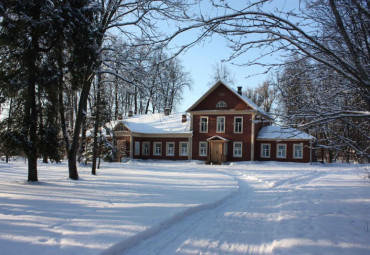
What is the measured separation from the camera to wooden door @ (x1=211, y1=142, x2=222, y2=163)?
104 ft

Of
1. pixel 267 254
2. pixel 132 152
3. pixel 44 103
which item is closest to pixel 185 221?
pixel 267 254

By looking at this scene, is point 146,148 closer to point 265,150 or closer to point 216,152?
point 216,152

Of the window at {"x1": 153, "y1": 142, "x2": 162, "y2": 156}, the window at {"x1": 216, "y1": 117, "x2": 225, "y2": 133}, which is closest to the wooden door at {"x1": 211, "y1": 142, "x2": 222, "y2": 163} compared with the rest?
the window at {"x1": 216, "y1": 117, "x2": 225, "y2": 133}

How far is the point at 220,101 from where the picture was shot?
31984 mm

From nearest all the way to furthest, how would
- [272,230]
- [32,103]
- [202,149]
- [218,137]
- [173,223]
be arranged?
[272,230] < [173,223] < [32,103] < [218,137] < [202,149]

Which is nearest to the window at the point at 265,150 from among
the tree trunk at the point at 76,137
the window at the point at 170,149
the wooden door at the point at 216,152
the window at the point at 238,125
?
the window at the point at 238,125

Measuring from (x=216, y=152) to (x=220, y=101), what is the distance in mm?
5381

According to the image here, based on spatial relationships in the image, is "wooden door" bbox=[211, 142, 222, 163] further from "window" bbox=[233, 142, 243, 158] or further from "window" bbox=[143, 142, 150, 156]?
"window" bbox=[143, 142, 150, 156]

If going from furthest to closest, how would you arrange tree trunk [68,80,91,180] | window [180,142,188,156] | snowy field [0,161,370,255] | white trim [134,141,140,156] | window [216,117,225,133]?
white trim [134,141,140,156]
window [180,142,188,156]
window [216,117,225,133]
tree trunk [68,80,91,180]
snowy field [0,161,370,255]

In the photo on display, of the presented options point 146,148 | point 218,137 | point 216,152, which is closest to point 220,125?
point 218,137

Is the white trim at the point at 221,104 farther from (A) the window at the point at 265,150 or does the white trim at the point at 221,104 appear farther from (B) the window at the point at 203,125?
(A) the window at the point at 265,150

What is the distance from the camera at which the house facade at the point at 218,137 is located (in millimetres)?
30688

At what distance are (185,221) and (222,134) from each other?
25.7 metres

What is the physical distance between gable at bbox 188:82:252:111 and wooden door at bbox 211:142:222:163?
3906 millimetres
